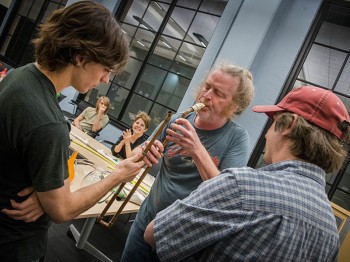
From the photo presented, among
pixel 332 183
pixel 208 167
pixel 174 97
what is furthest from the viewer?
pixel 174 97

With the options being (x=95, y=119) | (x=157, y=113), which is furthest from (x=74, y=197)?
(x=157, y=113)

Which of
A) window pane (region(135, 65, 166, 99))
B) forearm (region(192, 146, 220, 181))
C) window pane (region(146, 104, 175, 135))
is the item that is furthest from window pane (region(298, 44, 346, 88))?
forearm (region(192, 146, 220, 181))

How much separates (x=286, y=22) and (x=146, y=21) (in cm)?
294

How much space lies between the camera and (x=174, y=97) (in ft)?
16.6

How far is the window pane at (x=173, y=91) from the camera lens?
4.98 metres

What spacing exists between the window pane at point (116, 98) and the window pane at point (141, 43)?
2.50 ft

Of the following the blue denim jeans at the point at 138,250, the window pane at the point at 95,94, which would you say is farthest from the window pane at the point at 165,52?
the blue denim jeans at the point at 138,250

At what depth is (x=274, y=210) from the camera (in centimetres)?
68

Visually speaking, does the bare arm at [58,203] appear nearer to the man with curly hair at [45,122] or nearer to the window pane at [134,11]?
the man with curly hair at [45,122]

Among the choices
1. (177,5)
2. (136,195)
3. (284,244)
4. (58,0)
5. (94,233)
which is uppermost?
(177,5)

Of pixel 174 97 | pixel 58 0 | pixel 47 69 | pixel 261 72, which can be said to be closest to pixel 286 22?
pixel 261 72

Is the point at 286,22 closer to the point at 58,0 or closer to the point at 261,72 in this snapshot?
the point at 261,72

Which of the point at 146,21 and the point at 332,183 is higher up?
the point at 146,21

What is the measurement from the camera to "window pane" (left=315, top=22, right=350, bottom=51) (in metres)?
3.74
